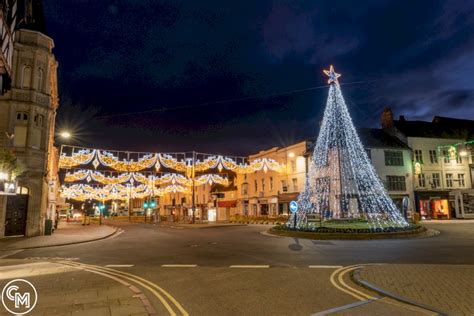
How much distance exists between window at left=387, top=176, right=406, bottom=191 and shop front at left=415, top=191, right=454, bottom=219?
223 centimetres

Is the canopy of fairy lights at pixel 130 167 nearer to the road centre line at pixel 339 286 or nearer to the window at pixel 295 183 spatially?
the window at pixel 295 183

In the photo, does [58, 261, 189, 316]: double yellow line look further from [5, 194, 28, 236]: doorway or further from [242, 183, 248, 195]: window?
[242, 183, 248, 195]: window

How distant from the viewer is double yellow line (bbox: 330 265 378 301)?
23.6 ft

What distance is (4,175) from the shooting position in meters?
17.3

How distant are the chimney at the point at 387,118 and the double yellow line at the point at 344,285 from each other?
42818 mm

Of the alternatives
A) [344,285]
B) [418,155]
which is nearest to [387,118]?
[418,155]

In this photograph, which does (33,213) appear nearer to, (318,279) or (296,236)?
(296,236)

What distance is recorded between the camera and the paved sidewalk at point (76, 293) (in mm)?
6309

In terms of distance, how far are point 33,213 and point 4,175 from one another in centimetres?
829

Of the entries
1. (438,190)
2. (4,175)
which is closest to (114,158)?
(4,175)

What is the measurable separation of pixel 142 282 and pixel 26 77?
22.7 metres

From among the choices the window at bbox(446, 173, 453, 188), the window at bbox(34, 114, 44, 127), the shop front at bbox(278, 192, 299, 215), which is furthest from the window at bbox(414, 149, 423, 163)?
the window at bbox(34, 114, 44, 127)

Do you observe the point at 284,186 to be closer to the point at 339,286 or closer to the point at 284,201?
the point at 284,201

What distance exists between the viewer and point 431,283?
25.7ft
